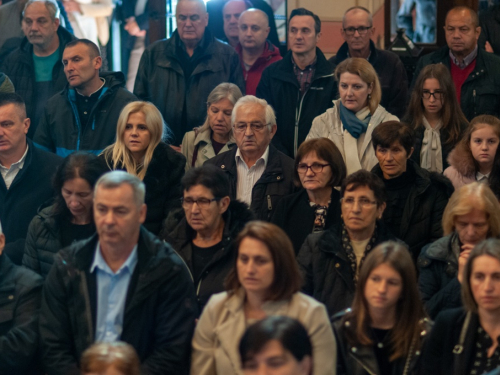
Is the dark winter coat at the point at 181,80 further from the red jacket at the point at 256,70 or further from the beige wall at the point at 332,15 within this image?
the beige wall at the point at 332,15

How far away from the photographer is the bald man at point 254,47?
6.78m

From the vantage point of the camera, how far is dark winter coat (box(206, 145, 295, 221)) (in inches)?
206

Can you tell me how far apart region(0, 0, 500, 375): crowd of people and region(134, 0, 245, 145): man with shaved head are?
14 millimetres

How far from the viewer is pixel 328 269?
444cm

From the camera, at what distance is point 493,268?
3.66 meters

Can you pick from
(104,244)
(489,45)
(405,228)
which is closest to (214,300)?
(104,244)

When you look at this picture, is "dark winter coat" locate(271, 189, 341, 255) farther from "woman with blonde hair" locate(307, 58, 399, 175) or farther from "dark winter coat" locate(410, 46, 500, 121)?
"dark winter coat" locate(410, 46, 500, 121)

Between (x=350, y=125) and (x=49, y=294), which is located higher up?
(x=350, y=125)

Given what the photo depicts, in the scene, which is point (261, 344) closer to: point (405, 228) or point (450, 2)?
point (405, 228)

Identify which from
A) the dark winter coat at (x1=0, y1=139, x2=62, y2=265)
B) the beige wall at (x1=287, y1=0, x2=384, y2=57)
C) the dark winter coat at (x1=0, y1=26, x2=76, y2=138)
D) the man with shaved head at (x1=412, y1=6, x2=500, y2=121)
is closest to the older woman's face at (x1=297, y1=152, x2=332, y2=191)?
the dark winter coat at (x1=0, y1=139, x2=62, y2=265)

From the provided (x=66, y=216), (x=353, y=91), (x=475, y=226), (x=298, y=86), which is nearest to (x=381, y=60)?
(x=298, y=86)

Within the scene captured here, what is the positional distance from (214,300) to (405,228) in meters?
1.58

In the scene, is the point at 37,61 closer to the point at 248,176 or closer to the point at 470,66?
the point at 248,176

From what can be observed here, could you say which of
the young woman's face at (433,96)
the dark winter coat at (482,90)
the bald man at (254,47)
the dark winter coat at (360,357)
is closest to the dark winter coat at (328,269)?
the dark winter coat at (360,357)
